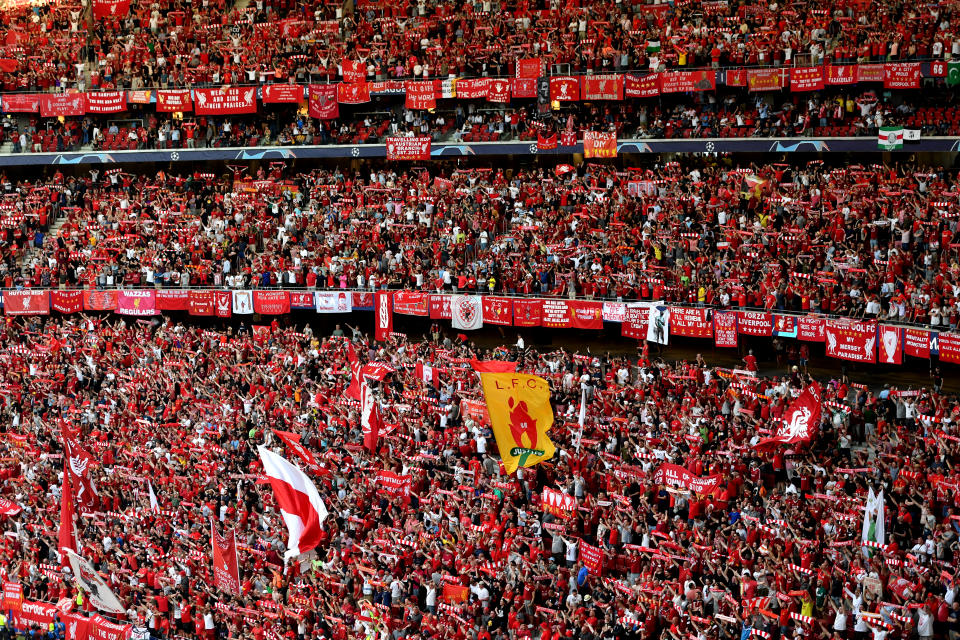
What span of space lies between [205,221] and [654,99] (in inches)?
605

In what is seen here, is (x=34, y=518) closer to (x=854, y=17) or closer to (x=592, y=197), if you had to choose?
(x=592, y=197)

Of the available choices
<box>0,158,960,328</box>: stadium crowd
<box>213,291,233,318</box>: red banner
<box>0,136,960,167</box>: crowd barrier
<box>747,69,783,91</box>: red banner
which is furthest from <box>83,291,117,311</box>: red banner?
<box>747,69,783,91</box>: red banner

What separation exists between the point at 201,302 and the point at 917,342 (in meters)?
22.2

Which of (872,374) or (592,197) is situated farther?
(592,197)

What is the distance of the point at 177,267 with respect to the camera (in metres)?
43.0

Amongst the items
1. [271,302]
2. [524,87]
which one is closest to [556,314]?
[524,87]

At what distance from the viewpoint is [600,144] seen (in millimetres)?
41188

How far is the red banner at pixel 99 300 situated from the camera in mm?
43062

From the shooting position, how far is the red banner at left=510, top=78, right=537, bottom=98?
42.8 m

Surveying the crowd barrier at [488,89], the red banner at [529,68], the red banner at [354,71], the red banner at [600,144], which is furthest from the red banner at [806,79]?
the red banner at [354,71]

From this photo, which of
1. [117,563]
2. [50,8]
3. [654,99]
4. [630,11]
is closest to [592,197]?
[654,99]

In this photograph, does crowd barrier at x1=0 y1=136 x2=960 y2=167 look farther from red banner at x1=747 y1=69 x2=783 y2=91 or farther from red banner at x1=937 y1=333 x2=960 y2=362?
red banner at x1=937 y1=333 x2=960 y2=362

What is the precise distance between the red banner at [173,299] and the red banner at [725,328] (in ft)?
56.8

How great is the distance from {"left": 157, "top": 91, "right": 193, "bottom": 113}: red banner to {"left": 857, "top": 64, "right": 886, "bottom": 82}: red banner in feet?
74.7
